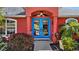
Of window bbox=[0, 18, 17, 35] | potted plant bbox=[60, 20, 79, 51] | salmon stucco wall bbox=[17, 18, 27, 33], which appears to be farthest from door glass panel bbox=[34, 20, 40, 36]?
potted plant bbox=[60, 20, 79, 51]

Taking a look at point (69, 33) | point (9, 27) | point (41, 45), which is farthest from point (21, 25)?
point (69, 33)

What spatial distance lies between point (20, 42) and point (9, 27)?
88 centimetres

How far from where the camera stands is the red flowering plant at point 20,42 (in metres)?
8.83

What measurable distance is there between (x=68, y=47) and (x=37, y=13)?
84.4 inches

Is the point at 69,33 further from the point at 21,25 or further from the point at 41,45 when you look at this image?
the point at 21,25

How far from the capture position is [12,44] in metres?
8.82

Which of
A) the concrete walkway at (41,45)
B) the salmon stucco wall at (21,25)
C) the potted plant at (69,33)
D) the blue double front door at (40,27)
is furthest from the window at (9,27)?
the potted plant at (69,33)

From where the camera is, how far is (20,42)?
8.94 m

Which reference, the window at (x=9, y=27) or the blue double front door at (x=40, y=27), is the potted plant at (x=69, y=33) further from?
the window at (x=9, y=27)

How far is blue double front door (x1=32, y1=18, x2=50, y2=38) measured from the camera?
29.5 ft

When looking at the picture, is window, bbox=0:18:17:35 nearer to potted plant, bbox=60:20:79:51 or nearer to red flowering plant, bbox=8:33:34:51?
red flowering plant, bbox=8:33:34:51
